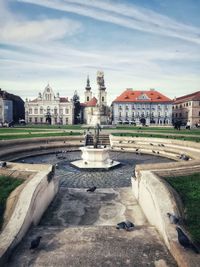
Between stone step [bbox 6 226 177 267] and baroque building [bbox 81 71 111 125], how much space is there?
173 ft

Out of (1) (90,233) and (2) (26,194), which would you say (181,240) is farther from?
(2) (26,194)

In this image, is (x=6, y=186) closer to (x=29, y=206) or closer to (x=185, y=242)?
(x=29, y=206)

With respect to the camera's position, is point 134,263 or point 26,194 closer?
point 134,263

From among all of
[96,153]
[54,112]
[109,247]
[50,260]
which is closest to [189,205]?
[109,247]

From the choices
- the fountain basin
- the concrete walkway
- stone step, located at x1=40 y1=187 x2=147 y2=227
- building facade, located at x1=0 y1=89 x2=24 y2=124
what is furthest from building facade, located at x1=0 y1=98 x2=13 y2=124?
the concrete walkway

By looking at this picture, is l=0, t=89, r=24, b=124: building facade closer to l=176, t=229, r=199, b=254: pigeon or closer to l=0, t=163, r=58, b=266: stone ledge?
l=0, t=163, r=58, b=266: stone ledge

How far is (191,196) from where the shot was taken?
8836 mm

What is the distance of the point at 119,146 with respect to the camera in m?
26.4

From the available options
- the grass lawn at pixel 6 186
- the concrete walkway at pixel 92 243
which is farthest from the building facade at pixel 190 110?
the grass lawn at pixel 6 186

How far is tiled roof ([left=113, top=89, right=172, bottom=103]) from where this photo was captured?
297 ft

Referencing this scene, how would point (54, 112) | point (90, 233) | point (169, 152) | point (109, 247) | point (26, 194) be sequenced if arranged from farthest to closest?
point (54, 112) → point (169, 152) → point (26, 194) → point (90, 233) → point (109, 247)

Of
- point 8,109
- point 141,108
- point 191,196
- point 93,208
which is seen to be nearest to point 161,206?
point 191,196

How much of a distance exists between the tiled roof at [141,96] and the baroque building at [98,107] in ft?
24.6

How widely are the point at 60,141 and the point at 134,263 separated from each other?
2220 cm
